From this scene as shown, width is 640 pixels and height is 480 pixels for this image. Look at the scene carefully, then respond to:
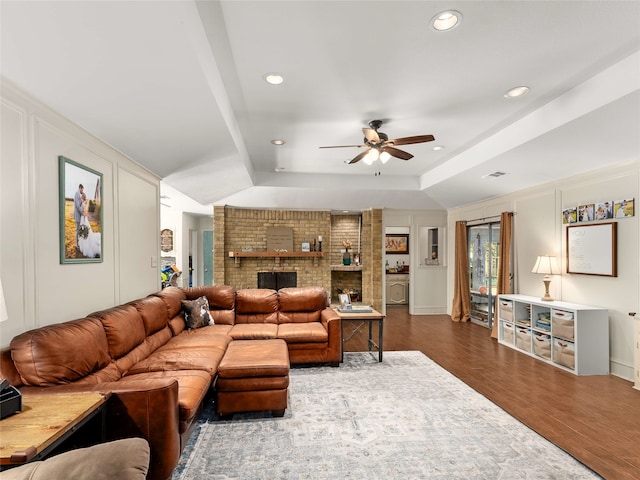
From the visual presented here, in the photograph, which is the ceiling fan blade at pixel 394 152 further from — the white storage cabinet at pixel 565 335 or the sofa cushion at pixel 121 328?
the sofa cushion at pixel 121 328

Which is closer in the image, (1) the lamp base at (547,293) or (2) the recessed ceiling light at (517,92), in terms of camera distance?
(2) the recessed ceiling light at (517,92)

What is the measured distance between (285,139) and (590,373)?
4323 mm

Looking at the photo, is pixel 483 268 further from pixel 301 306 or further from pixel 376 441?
pixel 376 441

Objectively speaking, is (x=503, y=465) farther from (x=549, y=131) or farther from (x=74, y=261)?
(x=74, y=261)

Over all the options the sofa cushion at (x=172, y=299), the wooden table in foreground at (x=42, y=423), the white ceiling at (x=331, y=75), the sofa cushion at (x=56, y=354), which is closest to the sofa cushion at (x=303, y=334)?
the sofa cushion at (x=172, y=299)

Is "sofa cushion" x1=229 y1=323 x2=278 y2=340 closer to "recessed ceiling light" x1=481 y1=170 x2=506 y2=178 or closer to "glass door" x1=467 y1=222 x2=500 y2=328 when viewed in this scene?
"recessed ceiling light" x1=481 y1=170 x2=506 y2=178

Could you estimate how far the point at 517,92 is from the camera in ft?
9.97

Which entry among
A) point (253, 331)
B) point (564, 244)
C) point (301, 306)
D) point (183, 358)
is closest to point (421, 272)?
point (564, 244)

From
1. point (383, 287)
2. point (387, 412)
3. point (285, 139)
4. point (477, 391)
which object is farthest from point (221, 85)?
point (383, 287)

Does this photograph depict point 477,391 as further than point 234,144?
No

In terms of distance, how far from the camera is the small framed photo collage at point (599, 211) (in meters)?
3.73

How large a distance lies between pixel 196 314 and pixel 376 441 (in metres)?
2.63

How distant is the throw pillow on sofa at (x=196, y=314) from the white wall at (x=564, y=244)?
4428mm

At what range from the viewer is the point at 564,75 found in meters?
2.76
